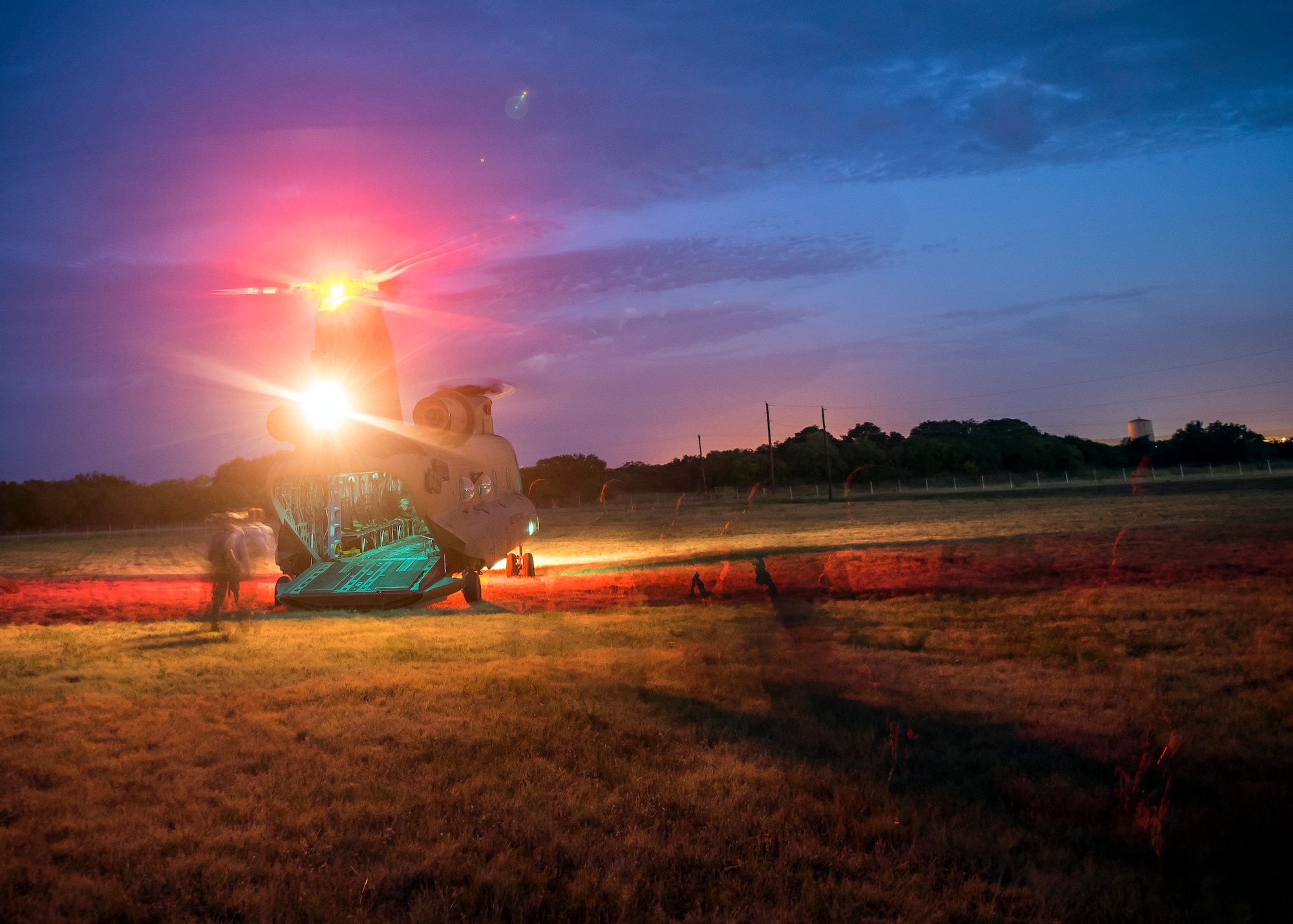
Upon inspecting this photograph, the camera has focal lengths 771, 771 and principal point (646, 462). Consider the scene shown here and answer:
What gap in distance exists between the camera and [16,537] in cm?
5844

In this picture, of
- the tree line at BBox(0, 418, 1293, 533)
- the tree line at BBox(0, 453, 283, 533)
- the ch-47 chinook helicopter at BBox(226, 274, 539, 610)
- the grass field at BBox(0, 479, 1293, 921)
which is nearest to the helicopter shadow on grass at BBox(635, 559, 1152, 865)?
the grass field at BBox(0, 479, 1293, 921)

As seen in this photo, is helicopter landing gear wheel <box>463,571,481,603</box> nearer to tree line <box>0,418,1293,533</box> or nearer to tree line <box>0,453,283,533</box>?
tree line <box>0,418,1293,533</box>

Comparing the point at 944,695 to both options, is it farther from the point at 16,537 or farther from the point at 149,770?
the point at 16,537

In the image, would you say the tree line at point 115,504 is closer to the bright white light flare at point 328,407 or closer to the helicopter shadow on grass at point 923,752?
the bright white light flare at point 328,407

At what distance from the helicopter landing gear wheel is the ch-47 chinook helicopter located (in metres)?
0.03

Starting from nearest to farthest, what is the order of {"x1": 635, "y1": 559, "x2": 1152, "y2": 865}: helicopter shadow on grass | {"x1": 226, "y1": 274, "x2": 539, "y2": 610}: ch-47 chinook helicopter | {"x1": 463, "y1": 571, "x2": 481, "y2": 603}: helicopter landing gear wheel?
{"x1": 635, "y1": 559, "x2": 1152, "y2": 865}: helicopter shadow on grass
{"x1": 226, "y1": 274, "x2": 539, "y2": 610}: ch-47 chinook helicopter
{"x1": 463, "y1": 571, "x2": 481, "y2": 603}: helicopter landing gear wheel

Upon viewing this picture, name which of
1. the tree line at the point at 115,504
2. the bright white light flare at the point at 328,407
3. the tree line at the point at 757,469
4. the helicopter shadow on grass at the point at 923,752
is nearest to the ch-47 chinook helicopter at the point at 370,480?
the bright white light flare at the point at 328,407

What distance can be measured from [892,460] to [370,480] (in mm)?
74572

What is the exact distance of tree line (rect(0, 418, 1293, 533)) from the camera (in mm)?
67562

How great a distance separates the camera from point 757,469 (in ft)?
261

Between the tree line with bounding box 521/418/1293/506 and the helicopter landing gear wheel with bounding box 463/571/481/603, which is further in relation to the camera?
the tree line with bounding box 521/418/1293/506

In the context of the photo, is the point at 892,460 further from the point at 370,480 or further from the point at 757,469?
the point at 370,480

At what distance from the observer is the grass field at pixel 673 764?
4.00m

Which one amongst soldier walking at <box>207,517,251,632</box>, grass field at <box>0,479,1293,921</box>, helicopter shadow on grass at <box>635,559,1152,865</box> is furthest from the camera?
soldier walking at <box>207,517,251,632</box>
